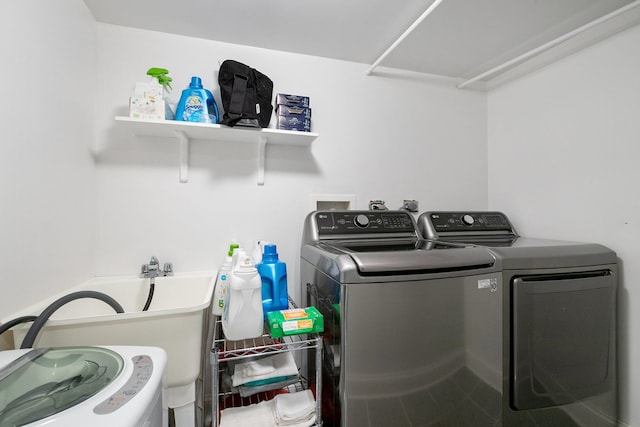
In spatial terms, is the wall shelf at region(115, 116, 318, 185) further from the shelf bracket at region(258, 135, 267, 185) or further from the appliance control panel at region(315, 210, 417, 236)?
the appliance control panel at region(315, 210, 417, 236)

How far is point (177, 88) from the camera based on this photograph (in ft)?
5.37

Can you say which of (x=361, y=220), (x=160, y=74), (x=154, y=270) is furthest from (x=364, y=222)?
(x=160, y=74)

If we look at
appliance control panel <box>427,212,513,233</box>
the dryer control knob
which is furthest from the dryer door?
the dryer control knob

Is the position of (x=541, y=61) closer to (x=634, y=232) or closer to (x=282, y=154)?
(x=634, y=232)

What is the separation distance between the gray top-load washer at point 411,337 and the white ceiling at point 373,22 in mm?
1296

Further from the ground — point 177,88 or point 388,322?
point 177,88

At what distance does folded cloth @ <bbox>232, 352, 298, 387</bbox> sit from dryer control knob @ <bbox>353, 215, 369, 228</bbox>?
2.71ft

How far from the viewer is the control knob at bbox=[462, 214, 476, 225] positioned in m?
1.88

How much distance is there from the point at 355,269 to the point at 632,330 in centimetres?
165

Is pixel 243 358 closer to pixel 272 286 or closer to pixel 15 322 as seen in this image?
pixel 272 286

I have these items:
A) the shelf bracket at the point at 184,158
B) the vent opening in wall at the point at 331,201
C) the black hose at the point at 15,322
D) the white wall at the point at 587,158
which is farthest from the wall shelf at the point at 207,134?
the white wall at the point at 587,158

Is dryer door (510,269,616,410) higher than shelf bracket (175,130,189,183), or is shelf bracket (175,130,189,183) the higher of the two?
shelf bracket (175,130,189,183)

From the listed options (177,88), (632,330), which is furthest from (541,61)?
(177,88)

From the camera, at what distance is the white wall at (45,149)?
948 millimetres
